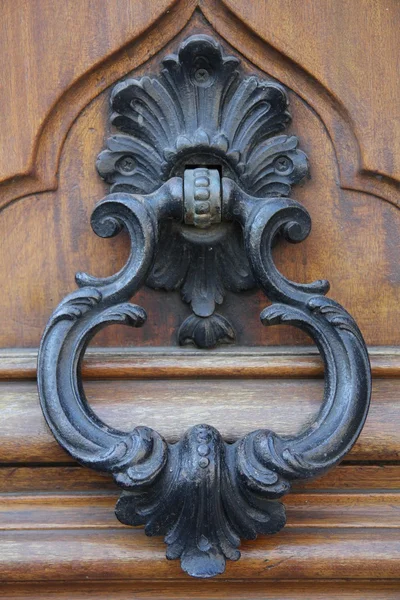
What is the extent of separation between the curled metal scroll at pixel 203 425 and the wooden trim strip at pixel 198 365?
39 mm

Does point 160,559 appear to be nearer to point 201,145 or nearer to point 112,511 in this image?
point 112,511

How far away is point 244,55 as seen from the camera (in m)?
0.59

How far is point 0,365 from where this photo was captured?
0.58 metres

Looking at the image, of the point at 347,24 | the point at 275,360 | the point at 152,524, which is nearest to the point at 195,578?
the point at 152,524

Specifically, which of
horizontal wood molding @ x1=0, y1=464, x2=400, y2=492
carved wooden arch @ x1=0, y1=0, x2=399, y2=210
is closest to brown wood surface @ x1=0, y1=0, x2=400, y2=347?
carved wooden arch @ x1=0, y1=0, x2=399, y2=210

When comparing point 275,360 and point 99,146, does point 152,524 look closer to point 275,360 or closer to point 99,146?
point 275,360

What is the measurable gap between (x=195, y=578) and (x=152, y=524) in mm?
77

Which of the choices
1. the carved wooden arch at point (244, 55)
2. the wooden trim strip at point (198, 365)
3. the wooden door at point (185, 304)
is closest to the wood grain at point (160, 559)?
the wooden door at point (185, 304)

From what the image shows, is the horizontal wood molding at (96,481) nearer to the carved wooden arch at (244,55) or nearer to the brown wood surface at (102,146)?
the brown wood surface at (102,146)

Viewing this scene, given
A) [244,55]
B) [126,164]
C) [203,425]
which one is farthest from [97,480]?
[244,55]

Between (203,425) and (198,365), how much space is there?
0.25 ft

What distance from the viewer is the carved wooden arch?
587 mm

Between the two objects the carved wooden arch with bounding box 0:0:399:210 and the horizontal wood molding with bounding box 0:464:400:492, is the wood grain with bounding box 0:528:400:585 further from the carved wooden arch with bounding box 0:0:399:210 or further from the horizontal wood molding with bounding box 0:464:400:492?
the carved wooden arch with bounding box 0:0:399:210

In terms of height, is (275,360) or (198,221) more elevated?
(198,221)
